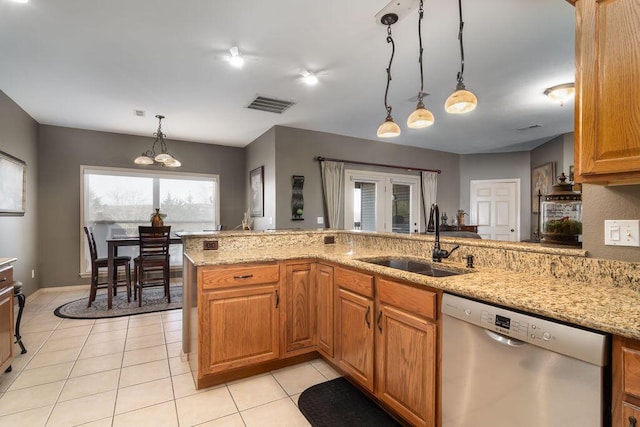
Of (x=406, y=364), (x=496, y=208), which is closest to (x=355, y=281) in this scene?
(x=406, y=364)

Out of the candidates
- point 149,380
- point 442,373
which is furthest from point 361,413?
point 149,380


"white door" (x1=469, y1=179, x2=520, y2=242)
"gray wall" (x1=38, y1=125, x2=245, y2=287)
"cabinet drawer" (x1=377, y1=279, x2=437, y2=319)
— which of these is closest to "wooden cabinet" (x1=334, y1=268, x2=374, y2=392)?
"cabinet drawer" (x1=377, y1=279, x2=437, y2=319)

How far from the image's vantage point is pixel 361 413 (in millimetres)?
1919

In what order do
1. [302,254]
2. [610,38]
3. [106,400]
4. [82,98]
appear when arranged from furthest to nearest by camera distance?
1. [82,98]
2. [302,254]
3. [106,400]
4. [610,38]

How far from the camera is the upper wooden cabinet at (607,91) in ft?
3.66

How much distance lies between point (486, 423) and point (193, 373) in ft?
6.41

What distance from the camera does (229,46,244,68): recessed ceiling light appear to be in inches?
99.9

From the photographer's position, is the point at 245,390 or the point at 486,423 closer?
the point at 486,423

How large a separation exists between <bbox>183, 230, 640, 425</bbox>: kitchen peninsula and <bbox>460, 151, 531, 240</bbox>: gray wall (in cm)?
475

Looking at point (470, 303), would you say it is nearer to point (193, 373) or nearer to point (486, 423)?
point (486, 423)

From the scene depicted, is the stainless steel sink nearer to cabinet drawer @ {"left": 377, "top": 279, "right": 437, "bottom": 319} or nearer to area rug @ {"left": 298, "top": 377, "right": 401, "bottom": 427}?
cabinet drawer @ {"left": 377, "top": 279, "right": 437, "bottom": 319}

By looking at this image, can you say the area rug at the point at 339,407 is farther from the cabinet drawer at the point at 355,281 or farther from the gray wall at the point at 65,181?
the gray wall at the point at 65,181

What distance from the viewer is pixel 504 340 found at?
4.05ft

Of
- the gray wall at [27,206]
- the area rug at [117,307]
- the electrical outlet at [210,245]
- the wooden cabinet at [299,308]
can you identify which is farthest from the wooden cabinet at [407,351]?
the gray wall at [27,206]
